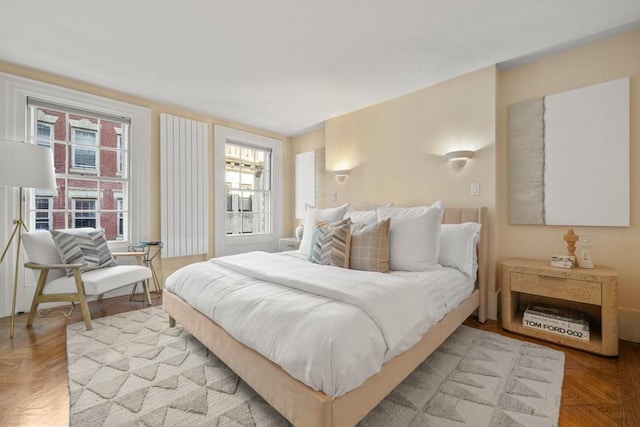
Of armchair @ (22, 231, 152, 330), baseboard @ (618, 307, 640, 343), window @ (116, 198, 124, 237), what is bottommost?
baseboard @ (618, 307, 640, 343)

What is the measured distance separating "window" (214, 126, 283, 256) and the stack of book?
12.3 feet

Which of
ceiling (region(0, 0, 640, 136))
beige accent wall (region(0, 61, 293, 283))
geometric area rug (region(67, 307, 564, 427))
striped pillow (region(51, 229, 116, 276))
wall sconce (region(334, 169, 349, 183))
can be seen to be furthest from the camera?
wall sconce (region(334, 169, 349, 183))

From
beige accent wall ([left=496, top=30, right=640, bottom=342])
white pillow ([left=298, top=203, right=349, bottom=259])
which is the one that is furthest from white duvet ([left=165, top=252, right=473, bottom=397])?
beige accent wall ([left=496, top=30, right=640, bottom=342])

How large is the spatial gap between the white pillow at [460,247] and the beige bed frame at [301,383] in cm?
35

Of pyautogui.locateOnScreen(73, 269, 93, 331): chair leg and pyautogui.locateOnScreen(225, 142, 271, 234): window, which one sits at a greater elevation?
pyautogui.locateOnScreen(225, 142, 271, 234): window

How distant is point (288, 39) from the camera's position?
2.32 metres

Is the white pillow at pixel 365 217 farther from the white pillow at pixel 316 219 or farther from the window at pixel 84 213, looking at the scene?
the window at pixel 84 213

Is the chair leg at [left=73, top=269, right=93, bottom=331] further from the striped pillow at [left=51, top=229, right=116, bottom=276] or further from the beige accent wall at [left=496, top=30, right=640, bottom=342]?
the beige accent wall at [left=496, top=30, right=640, bottom=342]

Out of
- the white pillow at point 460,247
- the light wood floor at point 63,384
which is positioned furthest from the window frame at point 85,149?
the white pillow at point 460,247

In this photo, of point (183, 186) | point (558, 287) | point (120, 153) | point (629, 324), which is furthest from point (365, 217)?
point (120, 153)

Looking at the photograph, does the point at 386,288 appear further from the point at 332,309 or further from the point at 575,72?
the point at 575,72

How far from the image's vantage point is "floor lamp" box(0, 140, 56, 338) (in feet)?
7.64

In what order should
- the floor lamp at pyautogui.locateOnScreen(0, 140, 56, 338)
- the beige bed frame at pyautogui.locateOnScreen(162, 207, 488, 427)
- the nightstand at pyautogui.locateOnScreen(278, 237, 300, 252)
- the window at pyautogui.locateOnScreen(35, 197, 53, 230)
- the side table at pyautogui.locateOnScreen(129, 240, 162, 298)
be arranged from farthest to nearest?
1. the nightstand at pyautogui.locateOnScreen(278, 237, 300, 252)
2. the side table at pyautogui.locateOnScreen(129, 240, 162, 298)
3. the window at pyautogui.locateOnScreen(35, 197, 53, 230)
4. the floor lamp at pyautogui.locateOnScreen(0, 140, 56, 338)
5. the beige bed frame at pyautogui.locateOnScreen(162, 207, 488, 427)

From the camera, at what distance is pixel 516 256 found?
2775mm
